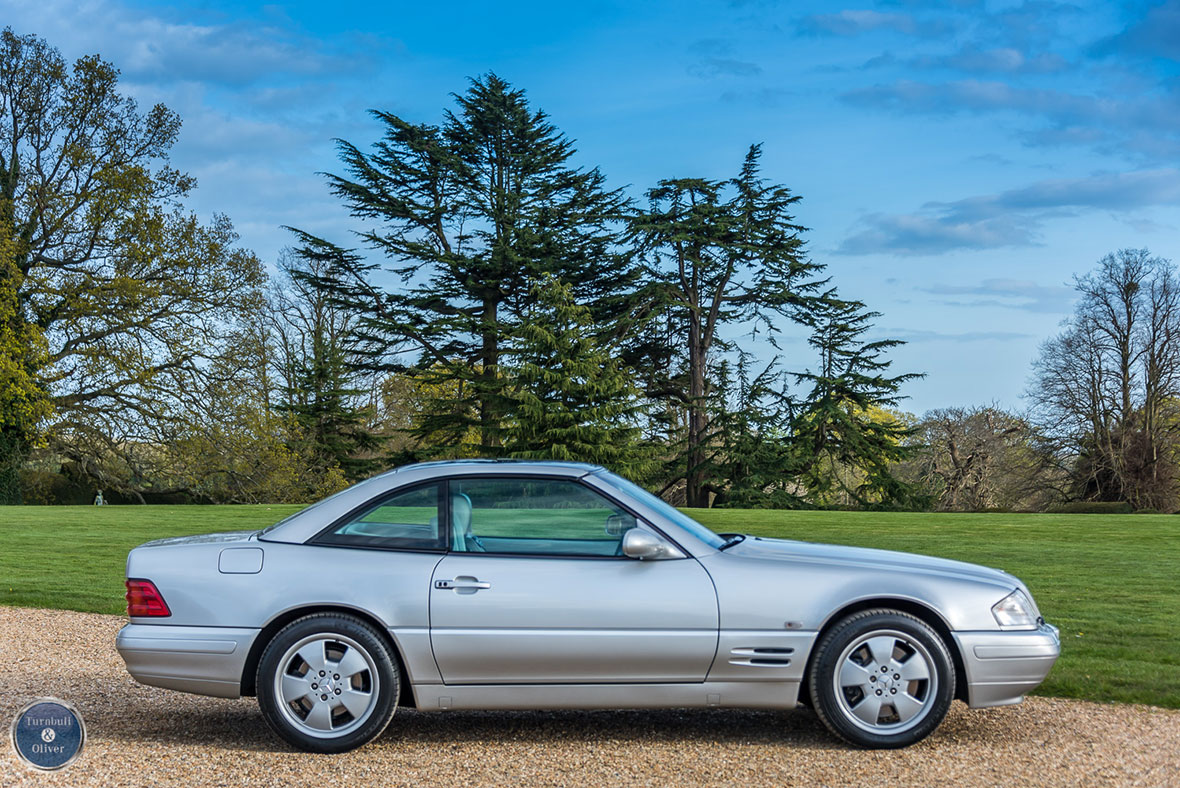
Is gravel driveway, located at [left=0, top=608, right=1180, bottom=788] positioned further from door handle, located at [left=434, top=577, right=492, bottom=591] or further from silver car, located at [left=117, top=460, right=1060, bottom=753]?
door handle, located at [left=434, top=577, right=492, bottom=591]

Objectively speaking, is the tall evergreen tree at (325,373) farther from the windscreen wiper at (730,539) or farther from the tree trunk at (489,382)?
the windscreen wiper at (730,539)

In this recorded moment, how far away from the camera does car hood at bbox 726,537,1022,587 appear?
565 centimetres

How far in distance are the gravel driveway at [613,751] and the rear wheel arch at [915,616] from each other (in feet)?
1.05

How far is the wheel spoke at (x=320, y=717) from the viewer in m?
5.44

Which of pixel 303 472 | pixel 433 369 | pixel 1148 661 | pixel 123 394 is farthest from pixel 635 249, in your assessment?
pixel 1148 661

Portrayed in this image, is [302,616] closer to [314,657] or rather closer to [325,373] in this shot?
[314,657]

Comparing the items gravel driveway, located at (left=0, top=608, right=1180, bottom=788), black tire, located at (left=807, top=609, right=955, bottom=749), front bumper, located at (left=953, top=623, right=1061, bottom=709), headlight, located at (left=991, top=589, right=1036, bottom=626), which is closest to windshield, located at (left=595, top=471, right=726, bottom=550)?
black tire, located at (left=807, top=609, right=955, bottom=749)

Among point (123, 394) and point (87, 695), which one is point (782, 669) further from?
point (123, 394)

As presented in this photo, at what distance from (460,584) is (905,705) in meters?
2.29

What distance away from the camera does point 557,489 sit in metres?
5.82

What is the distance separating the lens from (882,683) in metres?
5.43

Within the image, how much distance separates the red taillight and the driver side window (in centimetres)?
151

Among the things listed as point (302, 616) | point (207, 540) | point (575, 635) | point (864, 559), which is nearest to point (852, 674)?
point (864, 559)

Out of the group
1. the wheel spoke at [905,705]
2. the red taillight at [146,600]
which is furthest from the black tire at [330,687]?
the wheel spoke at [905,705]
